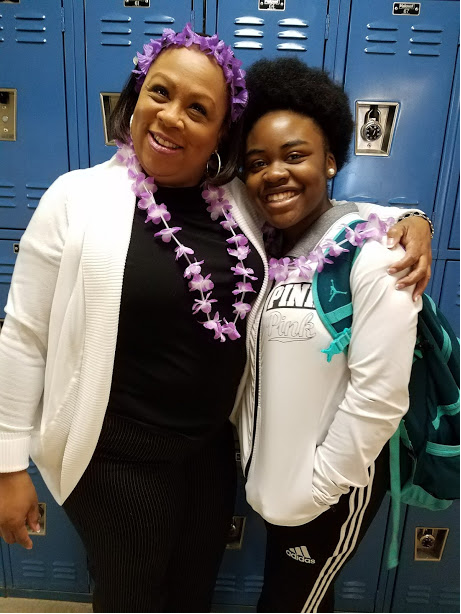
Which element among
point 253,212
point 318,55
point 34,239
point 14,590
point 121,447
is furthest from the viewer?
point 14,590

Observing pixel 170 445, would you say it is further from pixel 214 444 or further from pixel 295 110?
pixel 295 110

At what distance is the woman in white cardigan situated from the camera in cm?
108

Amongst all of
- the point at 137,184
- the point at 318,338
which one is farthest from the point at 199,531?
the point at 137,184

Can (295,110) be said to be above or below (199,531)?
above

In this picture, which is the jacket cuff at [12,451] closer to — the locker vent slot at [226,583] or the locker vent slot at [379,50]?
the locker vent slot at [226,583]

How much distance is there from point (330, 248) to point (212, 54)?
58cm

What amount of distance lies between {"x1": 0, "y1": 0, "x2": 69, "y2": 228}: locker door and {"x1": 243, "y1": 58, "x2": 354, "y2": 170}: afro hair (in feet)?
2.45

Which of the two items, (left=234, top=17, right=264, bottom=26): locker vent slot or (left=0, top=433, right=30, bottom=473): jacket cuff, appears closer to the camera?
(left=0, top=433, right=30, bottom=473): jacket cuff

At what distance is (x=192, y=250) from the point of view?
1.16 metres

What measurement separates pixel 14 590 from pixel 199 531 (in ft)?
4.06

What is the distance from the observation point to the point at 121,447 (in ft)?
3.91

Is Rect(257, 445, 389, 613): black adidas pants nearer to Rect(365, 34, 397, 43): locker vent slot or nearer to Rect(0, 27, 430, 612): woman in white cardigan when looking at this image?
Rect(0, 27, 430, 612): woman in white cardigan

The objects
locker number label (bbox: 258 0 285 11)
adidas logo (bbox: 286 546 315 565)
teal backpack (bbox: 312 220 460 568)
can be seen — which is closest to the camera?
teal backpack (bbox: 312 220 460 568)

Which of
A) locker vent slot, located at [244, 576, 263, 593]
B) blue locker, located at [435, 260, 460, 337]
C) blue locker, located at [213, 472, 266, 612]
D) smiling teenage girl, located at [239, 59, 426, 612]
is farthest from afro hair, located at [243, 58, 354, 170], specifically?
locker vent slot, located at [244, 576, 263, 593]
